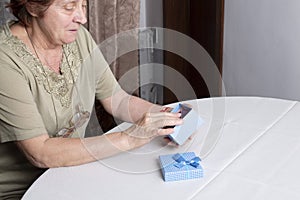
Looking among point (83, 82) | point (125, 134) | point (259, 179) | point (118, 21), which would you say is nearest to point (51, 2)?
point (83, 82)

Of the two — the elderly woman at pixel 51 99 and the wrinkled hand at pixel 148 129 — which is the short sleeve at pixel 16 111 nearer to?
the elderly woman at pixel 51 99

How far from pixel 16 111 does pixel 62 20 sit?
33 cm

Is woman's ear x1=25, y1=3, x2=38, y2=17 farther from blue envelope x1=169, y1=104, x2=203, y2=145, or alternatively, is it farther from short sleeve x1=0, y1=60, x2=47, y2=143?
blue envelope x1=169, y1=104, x2=203, y2=145

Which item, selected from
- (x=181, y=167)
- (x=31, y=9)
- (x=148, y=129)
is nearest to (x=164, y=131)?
(x=148, y=129)

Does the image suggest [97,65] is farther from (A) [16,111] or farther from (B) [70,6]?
(A) [16,111]

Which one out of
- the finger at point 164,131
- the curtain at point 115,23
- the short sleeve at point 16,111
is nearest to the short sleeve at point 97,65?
the short sleeve at point 16,111

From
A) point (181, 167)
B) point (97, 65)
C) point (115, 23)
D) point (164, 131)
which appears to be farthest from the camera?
point (115, 23)

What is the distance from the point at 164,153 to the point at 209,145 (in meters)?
0.16

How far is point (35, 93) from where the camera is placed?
1645 mm

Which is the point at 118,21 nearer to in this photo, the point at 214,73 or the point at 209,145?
the point at 214,73

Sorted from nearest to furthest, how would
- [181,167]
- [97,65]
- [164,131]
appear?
1. [181,167]
2. [164,131]
3. [97,65]

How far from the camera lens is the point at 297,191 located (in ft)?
4.50

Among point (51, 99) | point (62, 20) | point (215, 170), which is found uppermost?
point (62, 20)

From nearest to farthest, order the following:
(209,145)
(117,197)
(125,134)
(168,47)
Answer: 1. (117,197)
2. (125,134)
3. (209,145)
4. (168,47)
